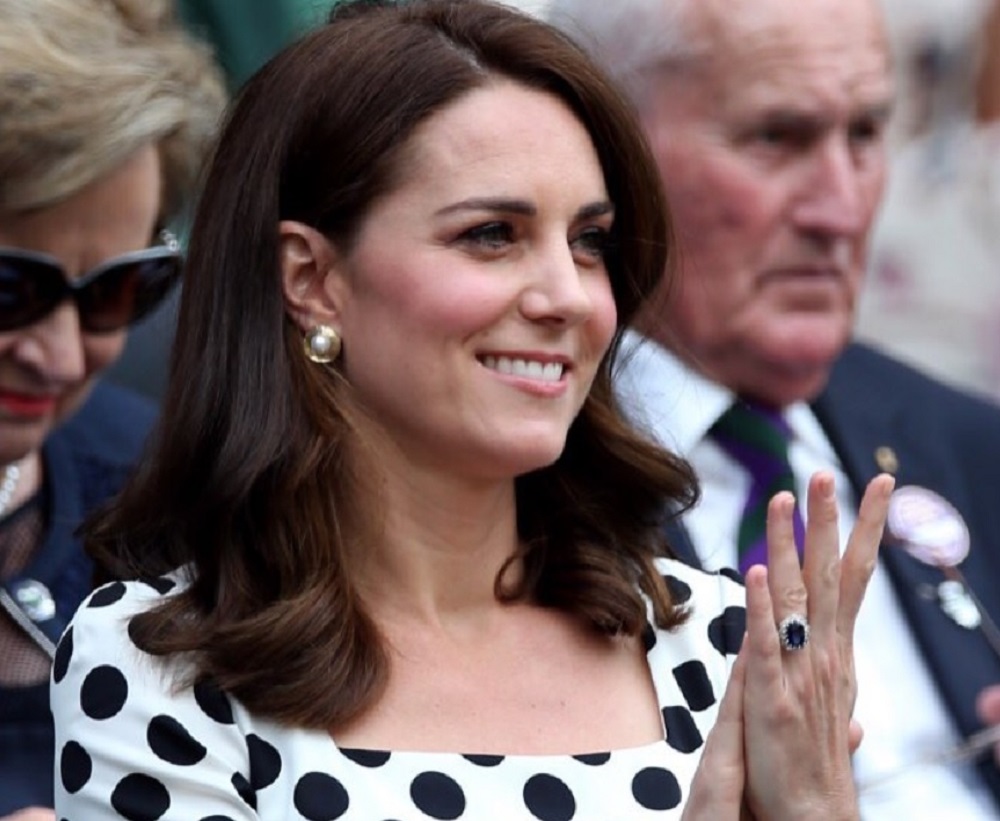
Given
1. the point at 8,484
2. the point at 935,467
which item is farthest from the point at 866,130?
the point at 8,484

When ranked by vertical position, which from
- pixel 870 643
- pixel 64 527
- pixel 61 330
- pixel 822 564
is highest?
pixel 822 564

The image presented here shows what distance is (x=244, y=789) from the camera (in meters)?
2.53

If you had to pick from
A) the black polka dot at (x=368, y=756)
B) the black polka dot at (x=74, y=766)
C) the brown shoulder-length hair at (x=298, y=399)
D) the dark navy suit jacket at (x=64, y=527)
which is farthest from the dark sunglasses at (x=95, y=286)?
the black polka dot at (x=368, y=756)

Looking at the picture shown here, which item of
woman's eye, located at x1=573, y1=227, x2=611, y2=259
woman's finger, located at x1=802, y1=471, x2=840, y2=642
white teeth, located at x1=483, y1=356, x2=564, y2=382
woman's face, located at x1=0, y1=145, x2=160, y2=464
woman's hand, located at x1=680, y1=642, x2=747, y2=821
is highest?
woman's eye, located at x1=573, y1=227, x2=611, y2=259

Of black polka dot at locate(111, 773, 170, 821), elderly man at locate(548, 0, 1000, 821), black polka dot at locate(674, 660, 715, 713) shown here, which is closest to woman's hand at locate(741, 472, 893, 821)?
black polka dot at locate(674, 660, 715, 713)

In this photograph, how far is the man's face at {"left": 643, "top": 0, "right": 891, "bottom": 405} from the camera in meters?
3.87

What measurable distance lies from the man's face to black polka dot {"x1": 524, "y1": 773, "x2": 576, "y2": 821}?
136 centimetres

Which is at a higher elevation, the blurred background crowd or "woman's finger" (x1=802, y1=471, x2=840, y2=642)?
"woman's finger" (x1=802, y1=471, x2=840, y2=642)

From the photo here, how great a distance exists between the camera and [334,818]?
98.8 inches

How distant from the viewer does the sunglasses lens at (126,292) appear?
345cm

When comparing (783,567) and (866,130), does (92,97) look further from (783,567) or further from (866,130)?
(783,567)

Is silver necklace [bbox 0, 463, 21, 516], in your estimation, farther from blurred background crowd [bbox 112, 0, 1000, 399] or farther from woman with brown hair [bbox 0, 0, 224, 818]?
blurred background crowd [bbox 112, 0, 1000, 399]

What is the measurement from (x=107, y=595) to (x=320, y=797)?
13.4 inches

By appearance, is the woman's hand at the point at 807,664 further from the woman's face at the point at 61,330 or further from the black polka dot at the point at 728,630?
the woman's face at the point at 61,330
